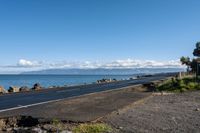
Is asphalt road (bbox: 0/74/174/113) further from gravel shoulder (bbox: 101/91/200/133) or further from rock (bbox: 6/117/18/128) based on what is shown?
gravel shoulder (bbox: 101/91/200/133)

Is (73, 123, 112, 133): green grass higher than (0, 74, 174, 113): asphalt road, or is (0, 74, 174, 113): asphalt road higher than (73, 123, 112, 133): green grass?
(73, 123, 112, 133): green grass

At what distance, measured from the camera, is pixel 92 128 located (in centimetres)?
999

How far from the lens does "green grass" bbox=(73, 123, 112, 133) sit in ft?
32.2

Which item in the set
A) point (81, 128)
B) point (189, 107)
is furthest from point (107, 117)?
point (189, 107)

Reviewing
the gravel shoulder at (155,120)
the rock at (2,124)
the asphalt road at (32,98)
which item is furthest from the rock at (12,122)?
the gravel shoulder at (155,120)

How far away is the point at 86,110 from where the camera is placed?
1419 centimetres

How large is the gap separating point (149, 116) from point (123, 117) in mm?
977

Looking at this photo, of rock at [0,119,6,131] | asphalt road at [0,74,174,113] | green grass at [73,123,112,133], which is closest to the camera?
green grass at [73,123,112,133]

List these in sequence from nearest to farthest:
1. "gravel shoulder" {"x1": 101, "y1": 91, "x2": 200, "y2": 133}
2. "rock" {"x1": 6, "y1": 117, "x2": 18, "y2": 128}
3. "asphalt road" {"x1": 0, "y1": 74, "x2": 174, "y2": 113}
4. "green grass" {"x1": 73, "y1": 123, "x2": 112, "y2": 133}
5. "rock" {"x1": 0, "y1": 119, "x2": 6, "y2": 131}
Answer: "green grass" {"x1": 73, "y1": 123, "x2": 112, "y2": 133} → "gravel shoulder" {"x1": 101, "y1": 91, "x2": 200, "y2": 133} → "rock" {"x1": 0, "y1": 119, "x2": 6, "y2": 131} → "rock" {"x1": 6, "y1": 117, "x2": 18, "y2": 128} → "asphalt road" {"x1": 0, "y1": 74, "x2": 174, "y2": 113}

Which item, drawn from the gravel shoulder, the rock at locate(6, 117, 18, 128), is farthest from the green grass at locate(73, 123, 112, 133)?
the rock at locate(6, 117, 18, 128)

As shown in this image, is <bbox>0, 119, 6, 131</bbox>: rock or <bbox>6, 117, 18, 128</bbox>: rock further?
<bbox>6, 117, 18, 128</bbox>: rock

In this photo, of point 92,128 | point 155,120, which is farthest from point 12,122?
point 155,120

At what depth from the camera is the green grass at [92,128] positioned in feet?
32.2

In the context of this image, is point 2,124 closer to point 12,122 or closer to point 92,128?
point 12,122
